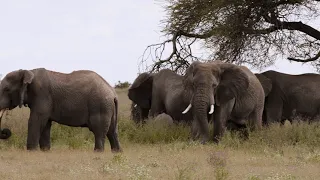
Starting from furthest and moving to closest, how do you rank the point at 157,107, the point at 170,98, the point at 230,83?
the point at 157,107 < the point at 170,98 < the point at 230,83

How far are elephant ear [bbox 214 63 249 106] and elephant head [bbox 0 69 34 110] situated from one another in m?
3.79

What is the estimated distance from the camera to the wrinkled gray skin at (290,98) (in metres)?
18.0

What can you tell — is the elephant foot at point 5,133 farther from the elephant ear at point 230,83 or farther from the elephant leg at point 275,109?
the elephant leg at point 275,109

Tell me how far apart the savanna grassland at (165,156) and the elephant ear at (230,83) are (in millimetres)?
879

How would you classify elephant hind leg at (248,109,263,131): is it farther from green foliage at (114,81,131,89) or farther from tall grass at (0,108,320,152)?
green foliage at (114,81,131,89)

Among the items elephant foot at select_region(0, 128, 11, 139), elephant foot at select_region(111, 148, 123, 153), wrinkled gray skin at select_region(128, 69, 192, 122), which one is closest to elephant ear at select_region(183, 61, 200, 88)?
wrinkled gray skin at select_region(128, 69, 192, 122)

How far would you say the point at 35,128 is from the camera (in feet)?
41.1

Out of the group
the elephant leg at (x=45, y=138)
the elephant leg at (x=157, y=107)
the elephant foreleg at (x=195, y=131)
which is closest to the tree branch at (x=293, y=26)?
the elephant leg at (x=157, y=107)

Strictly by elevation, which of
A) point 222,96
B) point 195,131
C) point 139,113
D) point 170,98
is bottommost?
point 195,131

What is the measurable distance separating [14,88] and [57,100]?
29.3 inches

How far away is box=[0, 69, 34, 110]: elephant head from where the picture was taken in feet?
41.0

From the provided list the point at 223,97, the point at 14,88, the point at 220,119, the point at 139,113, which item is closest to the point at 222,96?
the point at 223,97

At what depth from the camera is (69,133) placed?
16.1 meters

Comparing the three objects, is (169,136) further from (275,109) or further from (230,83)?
(275,109)
